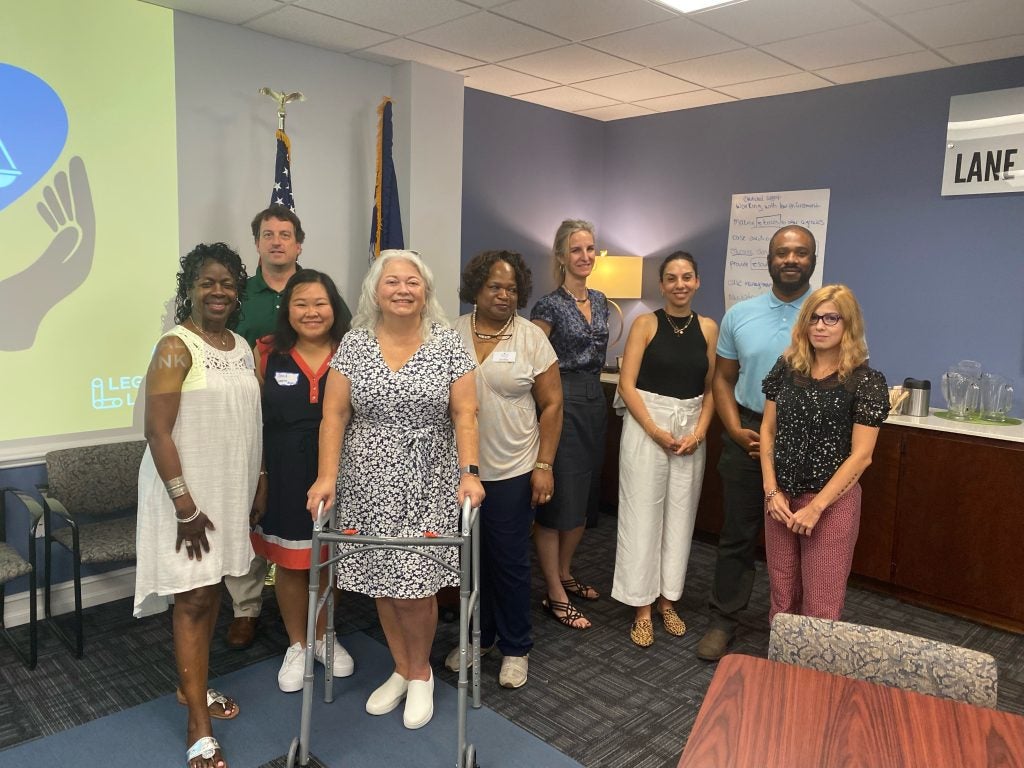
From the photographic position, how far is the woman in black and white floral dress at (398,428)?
7.62 feet

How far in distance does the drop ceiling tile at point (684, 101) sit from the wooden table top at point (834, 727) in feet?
13.3

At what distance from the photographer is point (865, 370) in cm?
245

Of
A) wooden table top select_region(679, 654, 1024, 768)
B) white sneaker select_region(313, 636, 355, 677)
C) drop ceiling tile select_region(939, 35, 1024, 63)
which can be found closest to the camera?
wooden table top select_region(679, 654, 1024, 768)

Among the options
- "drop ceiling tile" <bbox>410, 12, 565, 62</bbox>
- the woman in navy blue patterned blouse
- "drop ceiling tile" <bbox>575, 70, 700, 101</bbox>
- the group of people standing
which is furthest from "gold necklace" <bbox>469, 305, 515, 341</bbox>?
"drop ceiling tile" <bbox>575, 70, 700, 101</bbox>

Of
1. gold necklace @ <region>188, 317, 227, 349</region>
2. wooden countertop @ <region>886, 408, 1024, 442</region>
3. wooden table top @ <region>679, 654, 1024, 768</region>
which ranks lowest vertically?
wooden table top @ <region>679, 654, 1024, 768</region>

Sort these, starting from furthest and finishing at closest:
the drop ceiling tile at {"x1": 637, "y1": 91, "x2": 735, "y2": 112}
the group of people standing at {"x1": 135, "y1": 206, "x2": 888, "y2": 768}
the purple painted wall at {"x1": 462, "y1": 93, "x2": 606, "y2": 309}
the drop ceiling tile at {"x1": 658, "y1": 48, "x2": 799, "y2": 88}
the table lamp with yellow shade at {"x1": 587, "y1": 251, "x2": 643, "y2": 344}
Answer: the table lamp with yellow shade at {"x1": 587, "y1": 251, "x2": 643, "y2": 344} < the purple painted wall at {"x1": 462, "y1": 93, "x2": 606, "y2": 309} < the drop ceiling tile at {"x1": 637, "y1": 91, "x2": 735, "y2": 112} < the drop ceiling tile at {"x1": 658, "y1": 48, "x2": 799, "y2": 88} < the group of people standing at {"x1": 135, "y1": 206, "x2": 888, "y2": 768}

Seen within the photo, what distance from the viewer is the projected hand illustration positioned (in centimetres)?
305

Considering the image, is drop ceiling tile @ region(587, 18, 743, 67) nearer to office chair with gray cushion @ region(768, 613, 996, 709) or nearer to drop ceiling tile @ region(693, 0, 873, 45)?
drop ceiling tile @ region(693, 0, 873, 45)

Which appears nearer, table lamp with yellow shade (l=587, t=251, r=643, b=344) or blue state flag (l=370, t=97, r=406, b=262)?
blue state flag (l=370, t=97, r=406, b=262)

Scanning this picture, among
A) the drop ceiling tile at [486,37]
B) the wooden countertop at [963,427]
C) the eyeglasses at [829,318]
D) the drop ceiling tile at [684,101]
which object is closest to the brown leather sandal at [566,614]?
the eyeglasses at [829,318]

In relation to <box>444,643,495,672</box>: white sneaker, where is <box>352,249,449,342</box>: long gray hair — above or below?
above

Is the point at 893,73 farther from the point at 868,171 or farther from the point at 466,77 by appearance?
the point at 466,77

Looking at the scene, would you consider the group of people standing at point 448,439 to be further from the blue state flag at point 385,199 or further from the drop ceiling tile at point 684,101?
the drop ceiling tile at point 684,101

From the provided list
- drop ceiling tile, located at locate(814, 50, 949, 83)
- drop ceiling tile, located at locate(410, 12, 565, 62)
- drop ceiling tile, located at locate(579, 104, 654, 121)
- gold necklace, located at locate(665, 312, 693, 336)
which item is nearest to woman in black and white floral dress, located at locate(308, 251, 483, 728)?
gold necklace, located at locate(665, 312, 693, 336)
